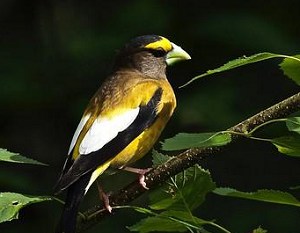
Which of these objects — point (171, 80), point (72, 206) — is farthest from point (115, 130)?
point (171, 80)

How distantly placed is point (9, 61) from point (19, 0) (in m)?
1.10

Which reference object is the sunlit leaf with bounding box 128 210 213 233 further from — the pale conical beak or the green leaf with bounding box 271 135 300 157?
the pale conical beak

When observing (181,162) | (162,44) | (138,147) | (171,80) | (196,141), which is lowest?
(171,80)

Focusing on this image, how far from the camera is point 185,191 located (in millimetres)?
2279

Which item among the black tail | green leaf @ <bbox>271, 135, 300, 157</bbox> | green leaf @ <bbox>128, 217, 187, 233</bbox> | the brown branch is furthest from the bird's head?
green leaf @ <bbox>271, 135, 300, 157</bbox>

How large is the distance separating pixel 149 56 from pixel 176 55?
0.47 ft

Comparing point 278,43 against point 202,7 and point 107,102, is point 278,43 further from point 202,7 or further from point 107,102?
point 107,102

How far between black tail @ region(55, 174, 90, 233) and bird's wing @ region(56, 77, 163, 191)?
0.12 ft

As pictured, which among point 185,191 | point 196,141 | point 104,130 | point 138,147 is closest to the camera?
point 196,141

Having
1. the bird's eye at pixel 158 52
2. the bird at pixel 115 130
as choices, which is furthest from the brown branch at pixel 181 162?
the bird's eye at pixel 158 52

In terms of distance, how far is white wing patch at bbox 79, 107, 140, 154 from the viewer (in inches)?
120

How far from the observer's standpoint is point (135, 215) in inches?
225

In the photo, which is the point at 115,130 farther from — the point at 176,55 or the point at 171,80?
the point at 171,80

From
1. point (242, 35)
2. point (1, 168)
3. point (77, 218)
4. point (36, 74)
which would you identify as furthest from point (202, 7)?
point (77, 218)
